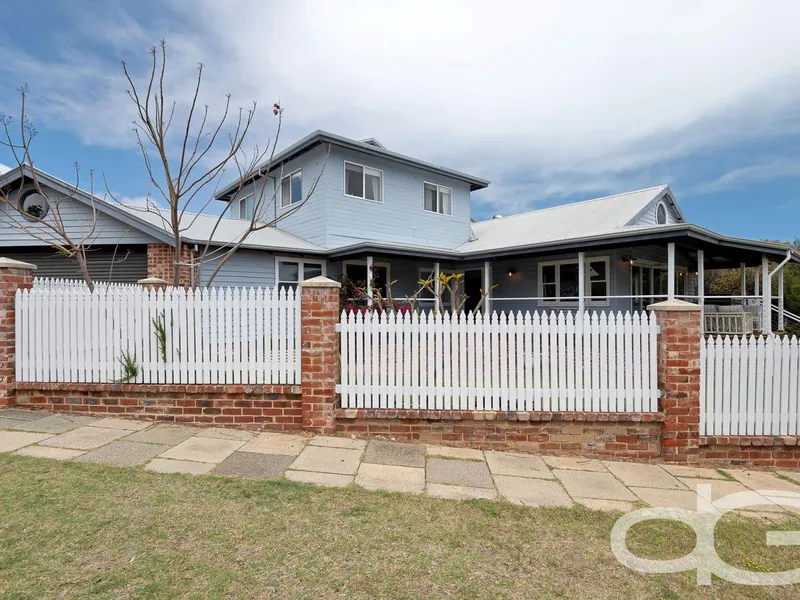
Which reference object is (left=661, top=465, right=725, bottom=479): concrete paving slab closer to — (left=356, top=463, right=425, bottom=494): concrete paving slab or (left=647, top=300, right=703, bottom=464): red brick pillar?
(left=647, top=300, right=703, bottom=464): red brick pillar

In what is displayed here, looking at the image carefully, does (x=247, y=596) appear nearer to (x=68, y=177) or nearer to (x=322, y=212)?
(x=68, y=177)

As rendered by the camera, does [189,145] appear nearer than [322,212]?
Yes

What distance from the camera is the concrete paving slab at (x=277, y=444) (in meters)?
4.30

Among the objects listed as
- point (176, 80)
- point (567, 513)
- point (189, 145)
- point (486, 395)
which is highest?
point (176, 80)

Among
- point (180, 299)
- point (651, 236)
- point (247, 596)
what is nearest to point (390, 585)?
point (247, 596)

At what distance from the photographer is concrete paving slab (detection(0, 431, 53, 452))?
408cm

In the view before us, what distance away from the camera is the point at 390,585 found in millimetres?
2262

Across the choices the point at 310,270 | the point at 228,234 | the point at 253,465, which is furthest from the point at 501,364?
the point at 228,234

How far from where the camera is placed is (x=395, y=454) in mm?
4398

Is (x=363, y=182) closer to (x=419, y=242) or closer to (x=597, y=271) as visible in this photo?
(x=419, y=242)

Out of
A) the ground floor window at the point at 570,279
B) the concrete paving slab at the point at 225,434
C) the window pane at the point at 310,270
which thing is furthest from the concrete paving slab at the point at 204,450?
the ground floor window at the point at 570,279

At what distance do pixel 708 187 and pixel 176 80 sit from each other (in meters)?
31.9

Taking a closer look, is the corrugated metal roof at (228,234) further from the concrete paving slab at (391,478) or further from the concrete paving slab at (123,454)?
the concrete paving slab at (391,478)

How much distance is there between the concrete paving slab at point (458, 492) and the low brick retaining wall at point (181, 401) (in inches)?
77.5
